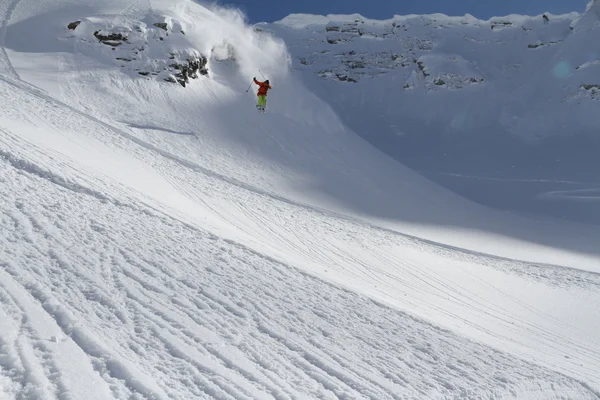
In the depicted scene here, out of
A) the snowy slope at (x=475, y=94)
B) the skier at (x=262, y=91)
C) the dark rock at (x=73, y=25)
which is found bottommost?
the skier at (x=262, y=91)

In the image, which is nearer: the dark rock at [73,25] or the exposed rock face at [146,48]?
the exposed rock face at [146,48]

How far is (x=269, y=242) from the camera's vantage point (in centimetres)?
892

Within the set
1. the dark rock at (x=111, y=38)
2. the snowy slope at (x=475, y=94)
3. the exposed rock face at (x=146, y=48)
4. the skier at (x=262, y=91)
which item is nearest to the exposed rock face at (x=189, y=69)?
the exposed rock face at (x=146, y=48)

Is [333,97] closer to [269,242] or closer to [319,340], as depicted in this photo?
[269,242]

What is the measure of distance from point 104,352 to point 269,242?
557cm

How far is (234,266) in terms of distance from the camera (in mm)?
5871

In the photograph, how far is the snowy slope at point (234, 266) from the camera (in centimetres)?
365

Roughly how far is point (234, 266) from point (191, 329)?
72.7 inches

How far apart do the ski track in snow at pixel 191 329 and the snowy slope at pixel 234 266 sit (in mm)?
21

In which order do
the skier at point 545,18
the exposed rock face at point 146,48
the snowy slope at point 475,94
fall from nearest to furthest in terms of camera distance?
the exposed rock face at point 146,48
the snowy slope at point 475,94
the skier at point 545,18

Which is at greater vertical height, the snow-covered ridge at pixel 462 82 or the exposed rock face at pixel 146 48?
the snow-covered ridge at pixel 462 82

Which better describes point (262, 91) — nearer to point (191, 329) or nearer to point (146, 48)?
point (146, 48)

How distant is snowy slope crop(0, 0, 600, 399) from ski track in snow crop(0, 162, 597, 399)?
2 centimetres

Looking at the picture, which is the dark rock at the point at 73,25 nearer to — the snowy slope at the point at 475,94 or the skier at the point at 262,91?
the skier at the point at 262,91
